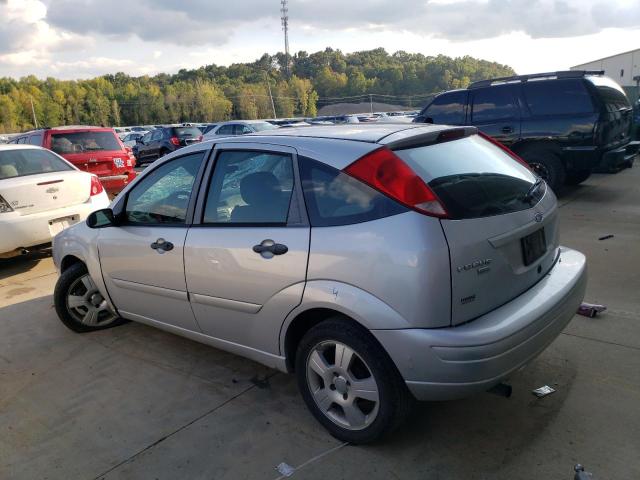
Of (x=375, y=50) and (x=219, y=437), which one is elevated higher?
(x=375, y=50)

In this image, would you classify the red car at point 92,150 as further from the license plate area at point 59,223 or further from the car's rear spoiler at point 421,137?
the car's rear spoiler at point 421,137

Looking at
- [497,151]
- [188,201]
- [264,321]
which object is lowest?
[264,321]

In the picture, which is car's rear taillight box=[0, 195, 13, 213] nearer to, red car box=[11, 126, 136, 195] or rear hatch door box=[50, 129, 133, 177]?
red car box=[11, 126, 136, 195]

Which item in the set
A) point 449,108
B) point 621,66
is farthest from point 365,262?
point 621,66

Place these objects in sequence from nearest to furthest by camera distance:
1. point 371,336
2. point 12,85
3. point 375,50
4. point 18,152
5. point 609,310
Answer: point 371,336 → point 609,310 → point 18,152 → point 12,85 → point 375,50

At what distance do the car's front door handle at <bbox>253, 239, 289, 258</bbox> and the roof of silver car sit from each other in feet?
2.13

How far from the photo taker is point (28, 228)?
19.4 feet

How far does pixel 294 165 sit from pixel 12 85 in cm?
11538

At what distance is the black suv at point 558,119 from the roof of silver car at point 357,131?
5.83m

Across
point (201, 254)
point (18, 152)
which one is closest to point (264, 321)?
point (201, 254)

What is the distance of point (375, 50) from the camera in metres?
113

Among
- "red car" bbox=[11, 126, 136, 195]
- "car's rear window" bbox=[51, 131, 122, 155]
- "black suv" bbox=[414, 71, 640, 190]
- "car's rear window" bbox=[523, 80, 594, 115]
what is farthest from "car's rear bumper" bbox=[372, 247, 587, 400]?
"car's rear window" bbox=[51, 131, 122, 155]

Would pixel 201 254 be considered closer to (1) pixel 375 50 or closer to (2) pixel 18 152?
(2) pixel 18 152


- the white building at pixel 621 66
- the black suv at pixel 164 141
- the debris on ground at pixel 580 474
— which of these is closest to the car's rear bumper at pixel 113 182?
the debris on ground at pixel 580 474
